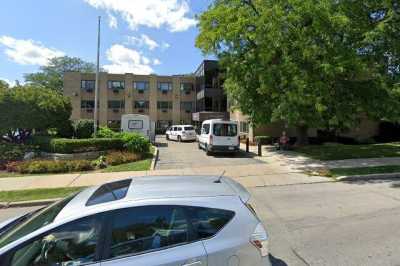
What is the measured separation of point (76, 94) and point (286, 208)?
150ft

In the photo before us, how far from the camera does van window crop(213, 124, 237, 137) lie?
18953 millimetres

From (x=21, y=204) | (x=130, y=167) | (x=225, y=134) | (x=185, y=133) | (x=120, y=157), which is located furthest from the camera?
(x=185, y=133)

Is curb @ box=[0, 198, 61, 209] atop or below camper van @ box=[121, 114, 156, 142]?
below

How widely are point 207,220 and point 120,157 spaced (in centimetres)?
1332

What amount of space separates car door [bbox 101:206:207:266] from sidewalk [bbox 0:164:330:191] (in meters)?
7.58

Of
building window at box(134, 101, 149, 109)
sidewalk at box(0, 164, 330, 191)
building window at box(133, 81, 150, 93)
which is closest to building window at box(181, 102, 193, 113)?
building window at box(134, 101, 149, 109)

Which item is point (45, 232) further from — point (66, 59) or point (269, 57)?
point (66, 59)

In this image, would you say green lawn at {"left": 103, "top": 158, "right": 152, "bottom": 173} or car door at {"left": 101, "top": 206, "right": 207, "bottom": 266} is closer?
car door at {"left": 101, "top": 206, "right": 207, "bottom": 266}

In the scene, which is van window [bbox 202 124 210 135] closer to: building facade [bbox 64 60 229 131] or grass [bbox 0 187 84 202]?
grass [bbox 0 187 84 202]

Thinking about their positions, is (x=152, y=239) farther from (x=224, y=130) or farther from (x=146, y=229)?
(x=224, y=130)

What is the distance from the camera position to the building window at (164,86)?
5006cm

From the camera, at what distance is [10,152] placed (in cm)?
1627

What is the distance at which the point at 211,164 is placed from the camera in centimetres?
1562

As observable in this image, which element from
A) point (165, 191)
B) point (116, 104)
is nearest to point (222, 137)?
point (165, 191)
